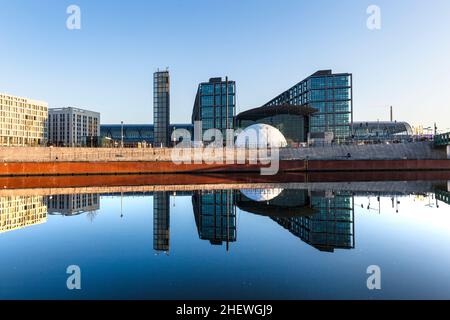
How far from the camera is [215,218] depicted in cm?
1458

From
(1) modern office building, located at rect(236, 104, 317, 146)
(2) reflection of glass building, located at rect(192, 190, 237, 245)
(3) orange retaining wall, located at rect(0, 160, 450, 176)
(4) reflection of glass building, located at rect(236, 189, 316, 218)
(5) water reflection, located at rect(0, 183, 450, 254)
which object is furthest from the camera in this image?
(1) modern office building, located at rect(236, 104, 317, 146)

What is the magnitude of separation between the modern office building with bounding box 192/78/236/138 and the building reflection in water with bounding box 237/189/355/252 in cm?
7632

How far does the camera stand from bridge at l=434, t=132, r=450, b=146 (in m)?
51.9

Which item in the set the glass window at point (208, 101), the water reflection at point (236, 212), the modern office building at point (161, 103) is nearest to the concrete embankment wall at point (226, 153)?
the water reflection at point (236, 212)

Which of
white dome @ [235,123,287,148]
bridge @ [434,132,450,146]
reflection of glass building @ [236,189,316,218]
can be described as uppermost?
white dome @ [235,123,287,148]

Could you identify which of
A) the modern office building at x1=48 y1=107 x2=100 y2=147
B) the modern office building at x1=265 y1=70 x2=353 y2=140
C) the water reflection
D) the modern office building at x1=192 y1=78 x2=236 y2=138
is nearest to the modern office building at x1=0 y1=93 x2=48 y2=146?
the modern office building at x1=48 y1=107 x2=100 y2=147

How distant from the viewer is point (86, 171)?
1795 inches

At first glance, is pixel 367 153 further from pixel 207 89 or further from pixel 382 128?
pixel 382 128

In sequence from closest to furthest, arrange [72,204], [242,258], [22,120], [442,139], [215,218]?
[242,258]
[215,218]
[72,204]
[442,139]
[22,120]

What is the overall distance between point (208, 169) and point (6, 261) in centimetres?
4072

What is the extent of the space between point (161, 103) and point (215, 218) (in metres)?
91.4

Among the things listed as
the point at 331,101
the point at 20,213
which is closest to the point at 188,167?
the point at 20,213

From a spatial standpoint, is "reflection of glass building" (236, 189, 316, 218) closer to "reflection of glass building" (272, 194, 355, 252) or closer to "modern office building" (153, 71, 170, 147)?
"reflection of glass building" (272, 194, 355, 252)

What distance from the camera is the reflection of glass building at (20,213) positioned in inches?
533
